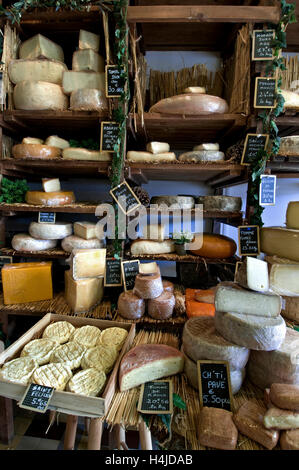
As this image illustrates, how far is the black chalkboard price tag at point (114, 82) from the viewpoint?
6.36 feet

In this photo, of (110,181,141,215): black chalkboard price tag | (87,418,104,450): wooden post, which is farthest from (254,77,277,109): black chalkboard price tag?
(87,418,104,450): wooden post

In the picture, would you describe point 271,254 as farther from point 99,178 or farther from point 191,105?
point 99,178

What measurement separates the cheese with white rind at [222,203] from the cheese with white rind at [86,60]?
152 centimetres

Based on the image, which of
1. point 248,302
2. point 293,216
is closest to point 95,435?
point 248,302

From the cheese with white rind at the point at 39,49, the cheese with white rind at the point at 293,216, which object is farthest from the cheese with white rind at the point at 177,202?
the cheese with white rind at the point at 39,49

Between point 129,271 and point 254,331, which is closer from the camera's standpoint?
point 254,331

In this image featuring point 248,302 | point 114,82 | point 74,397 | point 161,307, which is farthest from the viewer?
point 114,82

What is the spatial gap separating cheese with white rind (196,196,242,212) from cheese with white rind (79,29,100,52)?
5.51ft

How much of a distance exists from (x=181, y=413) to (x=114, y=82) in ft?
7.38

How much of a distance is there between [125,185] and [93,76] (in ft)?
3.26

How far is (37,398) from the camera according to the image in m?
1.14

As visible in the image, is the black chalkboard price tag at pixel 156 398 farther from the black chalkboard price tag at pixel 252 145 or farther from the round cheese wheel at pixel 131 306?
the black chalkboard price tag at pixel 252 145

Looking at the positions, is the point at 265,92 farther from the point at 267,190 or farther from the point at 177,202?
the point at 177,202

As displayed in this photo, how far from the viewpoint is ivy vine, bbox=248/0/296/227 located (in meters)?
1.78
